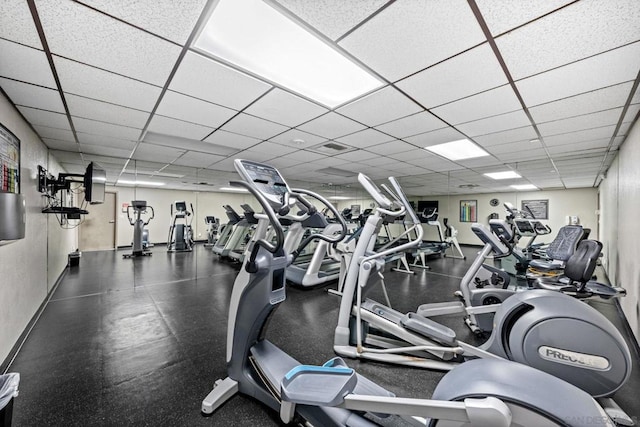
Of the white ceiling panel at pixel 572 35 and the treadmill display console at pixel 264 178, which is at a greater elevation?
the white ceiling panel at pixel 572 35

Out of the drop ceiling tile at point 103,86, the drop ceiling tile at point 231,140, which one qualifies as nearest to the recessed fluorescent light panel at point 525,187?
the drop ceiling tile at point 231,140

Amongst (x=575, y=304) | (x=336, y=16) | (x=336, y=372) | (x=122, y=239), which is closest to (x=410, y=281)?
(x=575, y=304)

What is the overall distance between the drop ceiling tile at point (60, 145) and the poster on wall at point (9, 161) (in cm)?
143

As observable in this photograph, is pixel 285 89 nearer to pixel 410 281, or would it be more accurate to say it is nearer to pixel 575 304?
pixel 575 304

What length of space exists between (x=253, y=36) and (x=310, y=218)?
1.21 m

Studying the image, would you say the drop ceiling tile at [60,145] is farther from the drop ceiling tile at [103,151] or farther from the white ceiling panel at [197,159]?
the white ceiling panel at [197,159]

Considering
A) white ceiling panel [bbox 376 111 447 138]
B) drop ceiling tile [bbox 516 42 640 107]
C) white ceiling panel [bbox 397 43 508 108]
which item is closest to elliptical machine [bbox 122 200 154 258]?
white ceiling panel [bbox 376 111 447 138]

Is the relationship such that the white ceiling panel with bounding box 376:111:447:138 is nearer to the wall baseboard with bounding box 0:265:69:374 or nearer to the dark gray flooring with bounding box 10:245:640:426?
the dark gray flooring with bounding box 10:245:640:426

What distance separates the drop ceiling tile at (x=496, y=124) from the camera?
2.67 metres

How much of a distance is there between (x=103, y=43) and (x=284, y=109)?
55.6 inches

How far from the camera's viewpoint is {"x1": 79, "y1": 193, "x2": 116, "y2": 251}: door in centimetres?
490

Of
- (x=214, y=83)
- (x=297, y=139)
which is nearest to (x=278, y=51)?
(x=214, y=83)

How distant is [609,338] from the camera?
1.39m

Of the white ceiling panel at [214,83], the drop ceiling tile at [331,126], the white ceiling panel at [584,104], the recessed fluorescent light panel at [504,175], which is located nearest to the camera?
the white ceiling panel at [214,83]
